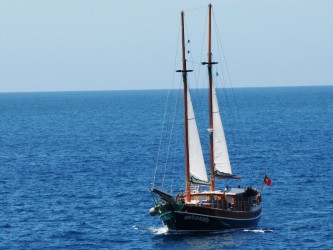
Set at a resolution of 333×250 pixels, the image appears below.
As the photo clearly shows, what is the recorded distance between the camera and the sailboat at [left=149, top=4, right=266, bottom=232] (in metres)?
76.6

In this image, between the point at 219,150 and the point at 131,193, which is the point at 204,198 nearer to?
the point at 219,150

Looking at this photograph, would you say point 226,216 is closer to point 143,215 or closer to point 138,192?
point 143,215

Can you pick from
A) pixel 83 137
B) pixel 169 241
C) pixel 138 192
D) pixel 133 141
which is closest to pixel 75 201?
pixel 138 192

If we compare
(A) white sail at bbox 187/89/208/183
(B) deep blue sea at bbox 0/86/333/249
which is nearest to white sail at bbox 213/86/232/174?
(A) white sail at bbox 187/89/208/183

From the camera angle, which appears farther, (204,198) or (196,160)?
(204,198)

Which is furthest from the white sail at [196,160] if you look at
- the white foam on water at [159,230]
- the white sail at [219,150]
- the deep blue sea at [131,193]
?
the deep blue sea at [131,193]

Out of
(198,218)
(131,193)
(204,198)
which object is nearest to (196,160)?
(204,198)

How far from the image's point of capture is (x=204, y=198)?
8312 cm

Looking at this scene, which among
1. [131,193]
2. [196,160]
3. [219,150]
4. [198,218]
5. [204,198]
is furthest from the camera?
[131,193]

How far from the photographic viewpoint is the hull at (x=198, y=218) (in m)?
76.2

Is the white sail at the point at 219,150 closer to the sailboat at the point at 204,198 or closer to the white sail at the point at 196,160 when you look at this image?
the sailboat at the point at 204,198

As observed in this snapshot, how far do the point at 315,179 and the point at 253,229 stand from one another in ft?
103

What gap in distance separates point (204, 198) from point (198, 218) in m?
6.43

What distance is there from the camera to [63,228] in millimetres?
82188
